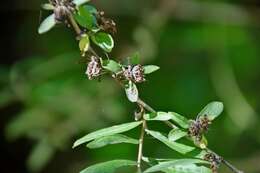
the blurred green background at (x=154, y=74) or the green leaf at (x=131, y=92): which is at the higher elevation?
the green leaf at (x=131, y=92)

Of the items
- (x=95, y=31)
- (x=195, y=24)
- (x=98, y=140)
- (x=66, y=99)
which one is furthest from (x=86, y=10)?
(x=195, y=24)

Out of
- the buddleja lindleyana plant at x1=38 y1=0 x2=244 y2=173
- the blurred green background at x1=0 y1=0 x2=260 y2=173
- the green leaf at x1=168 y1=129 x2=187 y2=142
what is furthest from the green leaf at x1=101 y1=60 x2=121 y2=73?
the blurred green background at x1=0 y1=0 x2=260 y2=173

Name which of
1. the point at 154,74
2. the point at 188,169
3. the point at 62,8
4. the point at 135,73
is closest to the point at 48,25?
the point at 62,8

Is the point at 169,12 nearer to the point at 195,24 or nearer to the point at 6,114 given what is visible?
the point at 195,24

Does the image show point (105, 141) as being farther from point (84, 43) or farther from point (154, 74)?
point (154, 74)

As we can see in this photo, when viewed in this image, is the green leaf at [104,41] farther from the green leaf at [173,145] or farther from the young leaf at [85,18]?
the green leaf at [173,145]

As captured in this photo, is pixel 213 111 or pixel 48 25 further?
pixel 213 111

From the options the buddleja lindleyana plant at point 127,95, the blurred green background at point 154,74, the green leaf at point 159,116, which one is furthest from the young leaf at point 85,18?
the blurred green background at point 154,74
